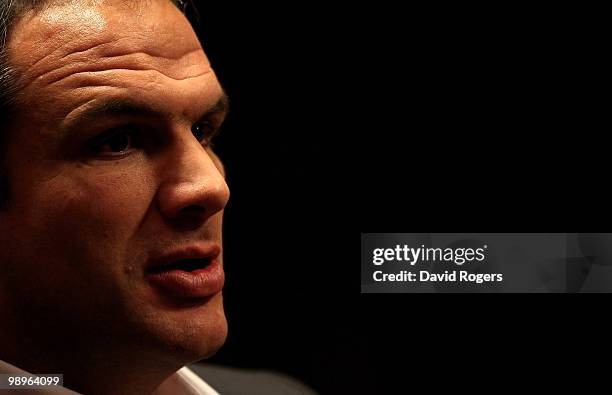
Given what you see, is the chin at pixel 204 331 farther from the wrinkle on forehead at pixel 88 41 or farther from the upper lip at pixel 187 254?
the wrinkle on forehead at pixel 88 41

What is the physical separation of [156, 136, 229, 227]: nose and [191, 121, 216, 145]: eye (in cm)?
7

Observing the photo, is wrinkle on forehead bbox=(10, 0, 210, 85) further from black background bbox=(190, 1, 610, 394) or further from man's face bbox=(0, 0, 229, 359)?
black background bbox=(190, 1, 610, 394)

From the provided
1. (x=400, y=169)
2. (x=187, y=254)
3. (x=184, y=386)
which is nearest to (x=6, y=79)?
(x=187, y=254)

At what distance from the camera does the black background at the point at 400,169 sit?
1.81 metres

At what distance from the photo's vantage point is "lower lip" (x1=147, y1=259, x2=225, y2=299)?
48.8 inches

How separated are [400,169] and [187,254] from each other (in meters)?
0.73

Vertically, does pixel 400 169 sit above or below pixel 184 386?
above

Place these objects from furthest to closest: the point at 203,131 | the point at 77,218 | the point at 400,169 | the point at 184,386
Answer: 1. the point at 400,169
2. the point at 184,386
3. the point at 203,131
4. the point at 77,218

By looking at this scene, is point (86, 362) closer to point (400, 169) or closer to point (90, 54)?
point (90, 54)

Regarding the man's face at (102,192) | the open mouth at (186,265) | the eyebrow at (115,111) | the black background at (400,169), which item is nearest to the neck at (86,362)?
the man's face at (102,192)

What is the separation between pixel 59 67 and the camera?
4.02ft

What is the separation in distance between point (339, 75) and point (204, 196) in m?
0.72

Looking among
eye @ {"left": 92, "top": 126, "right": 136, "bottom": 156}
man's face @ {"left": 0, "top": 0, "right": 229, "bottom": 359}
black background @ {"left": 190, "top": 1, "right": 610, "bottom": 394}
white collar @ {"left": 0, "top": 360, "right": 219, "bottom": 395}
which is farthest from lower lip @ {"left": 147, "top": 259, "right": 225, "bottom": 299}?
black background @ {"left": 190, "top": 1, "right": 610, "bottom": 394}

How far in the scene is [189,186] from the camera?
125 centimetres
